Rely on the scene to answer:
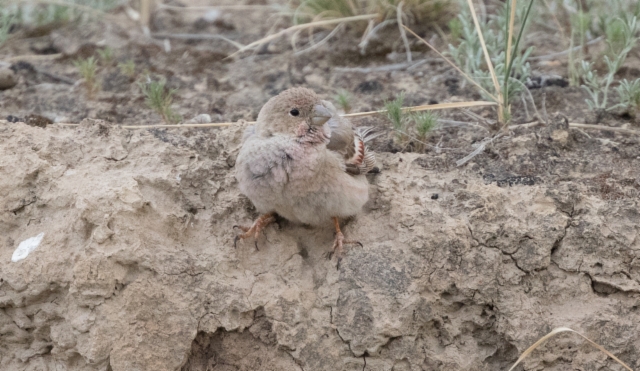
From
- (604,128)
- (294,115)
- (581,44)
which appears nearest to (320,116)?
(294,115)

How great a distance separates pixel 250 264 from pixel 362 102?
201cm

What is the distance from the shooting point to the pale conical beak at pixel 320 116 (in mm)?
4141

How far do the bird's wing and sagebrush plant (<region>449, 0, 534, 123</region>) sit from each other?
3.70ft

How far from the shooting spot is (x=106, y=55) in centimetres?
605

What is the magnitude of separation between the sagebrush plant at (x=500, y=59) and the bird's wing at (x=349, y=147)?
1.13 meters

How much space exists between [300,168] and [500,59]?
2103mm

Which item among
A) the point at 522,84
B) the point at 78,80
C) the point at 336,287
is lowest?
the point at 78,80

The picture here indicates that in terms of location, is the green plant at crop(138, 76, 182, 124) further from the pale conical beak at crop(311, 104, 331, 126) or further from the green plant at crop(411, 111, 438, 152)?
Result: the green plant at crop(411, 111, 438, 152)

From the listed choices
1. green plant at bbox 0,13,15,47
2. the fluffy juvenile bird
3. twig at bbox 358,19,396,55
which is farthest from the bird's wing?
green plant at bbox 0,13,15,47

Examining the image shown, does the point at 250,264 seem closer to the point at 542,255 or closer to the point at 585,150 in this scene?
the point at 542,255

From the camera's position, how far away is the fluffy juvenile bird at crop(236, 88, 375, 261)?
3.99m

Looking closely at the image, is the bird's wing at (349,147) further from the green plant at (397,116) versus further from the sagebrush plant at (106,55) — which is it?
the sagebrush plant at (106,55)

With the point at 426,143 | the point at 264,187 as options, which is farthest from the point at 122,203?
the point at 426,143

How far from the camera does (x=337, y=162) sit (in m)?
4.17
